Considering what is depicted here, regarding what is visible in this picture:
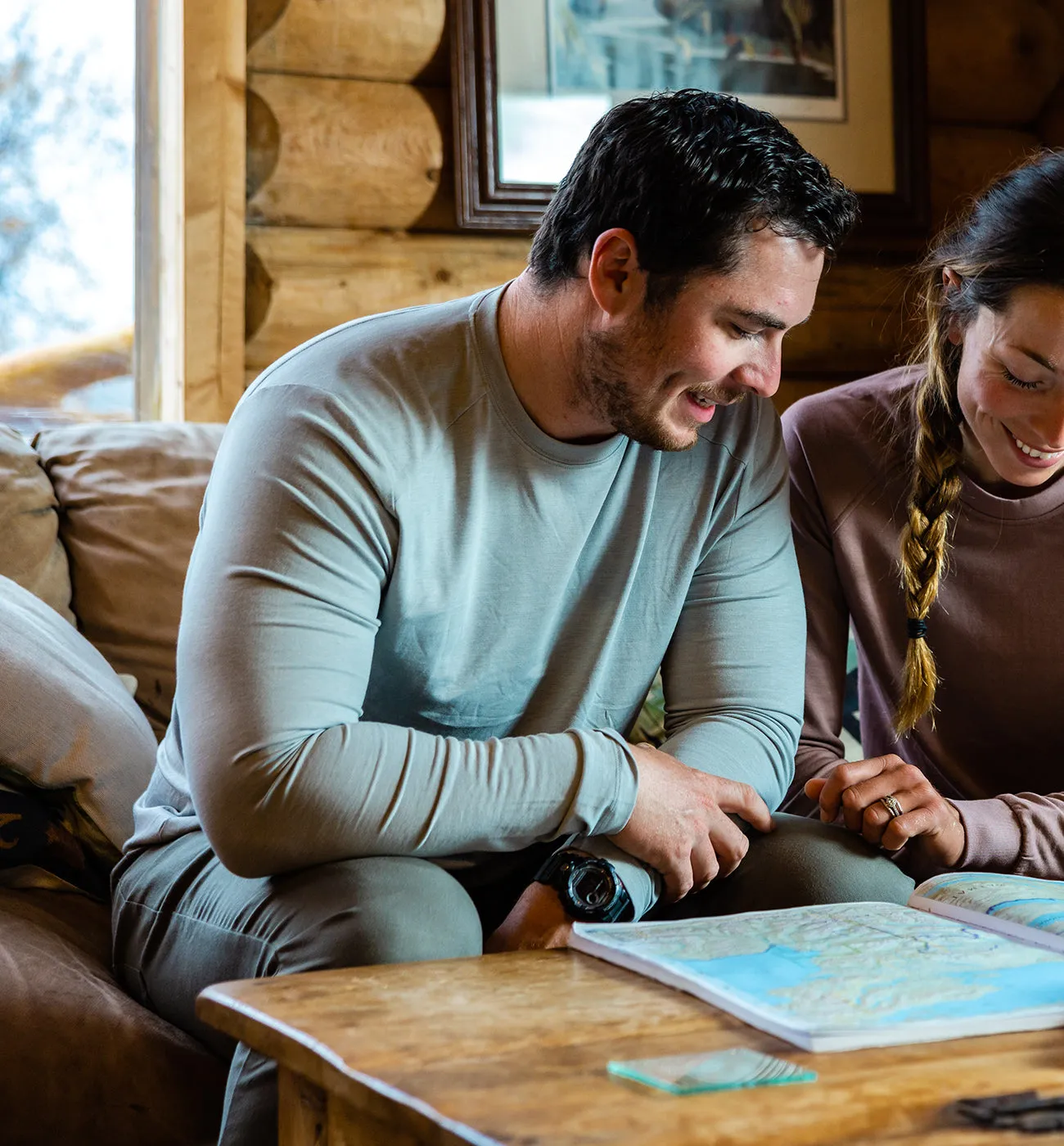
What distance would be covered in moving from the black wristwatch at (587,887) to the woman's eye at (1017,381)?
0.65 meters

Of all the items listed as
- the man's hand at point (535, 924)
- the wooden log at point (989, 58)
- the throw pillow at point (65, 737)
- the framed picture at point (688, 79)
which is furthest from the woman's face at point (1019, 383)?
the wooden log at point (989, 58)

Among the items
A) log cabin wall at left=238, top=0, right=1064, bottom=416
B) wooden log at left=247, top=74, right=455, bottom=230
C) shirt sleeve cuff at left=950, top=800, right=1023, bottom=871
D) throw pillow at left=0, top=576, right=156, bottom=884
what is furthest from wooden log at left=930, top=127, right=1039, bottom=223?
throw pillow at left=0, top=576, right=156, bottom=884

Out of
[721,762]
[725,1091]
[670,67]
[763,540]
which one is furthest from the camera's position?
[670,67]

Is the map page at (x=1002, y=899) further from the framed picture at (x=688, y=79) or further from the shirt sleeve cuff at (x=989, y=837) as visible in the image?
the framed picture at (x=688, y=79)

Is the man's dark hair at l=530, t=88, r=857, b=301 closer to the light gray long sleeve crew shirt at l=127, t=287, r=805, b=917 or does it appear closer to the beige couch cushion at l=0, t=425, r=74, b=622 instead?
the light gray long sleeve crew shirt at l=127, t=287, r=805, b=917

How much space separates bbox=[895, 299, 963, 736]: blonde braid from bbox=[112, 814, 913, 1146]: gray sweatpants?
0.93 feet

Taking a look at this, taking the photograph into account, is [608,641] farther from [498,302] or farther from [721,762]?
[498,302]

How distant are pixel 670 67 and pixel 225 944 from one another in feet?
6.08

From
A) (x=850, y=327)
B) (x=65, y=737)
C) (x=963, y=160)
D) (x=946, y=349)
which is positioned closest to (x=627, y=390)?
(x=946, y=349)

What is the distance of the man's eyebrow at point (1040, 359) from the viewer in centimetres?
138

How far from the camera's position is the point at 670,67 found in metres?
2.46

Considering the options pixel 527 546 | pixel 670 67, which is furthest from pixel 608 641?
pixel 670 67

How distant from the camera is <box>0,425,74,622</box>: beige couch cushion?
5.70ft

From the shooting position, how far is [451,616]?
1.26m
